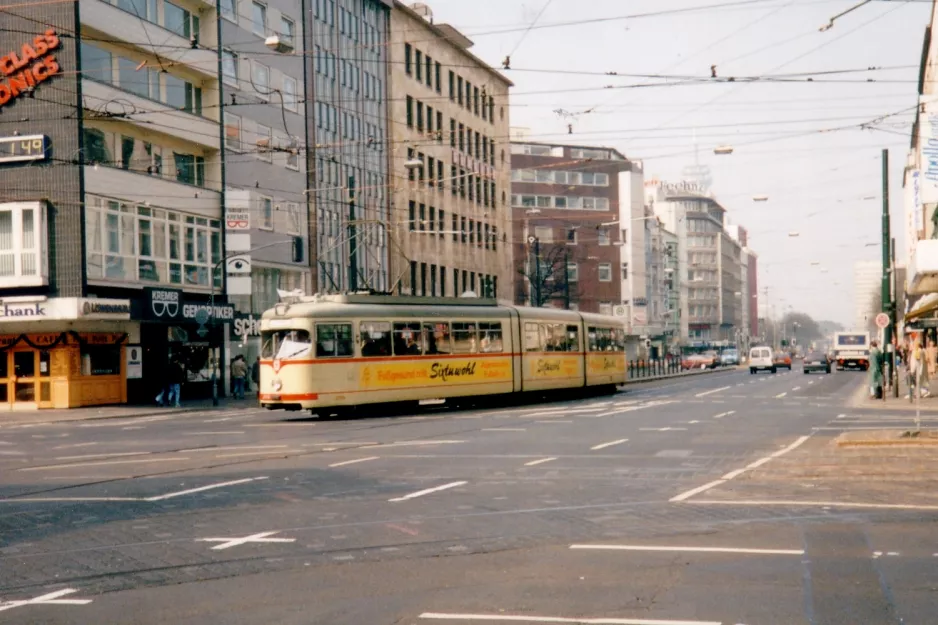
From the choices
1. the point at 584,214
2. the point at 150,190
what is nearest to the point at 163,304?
the point at 150,190

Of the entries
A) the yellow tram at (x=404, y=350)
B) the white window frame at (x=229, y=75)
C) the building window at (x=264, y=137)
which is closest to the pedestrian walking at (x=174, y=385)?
the yellow tram at (x=404, y=350)

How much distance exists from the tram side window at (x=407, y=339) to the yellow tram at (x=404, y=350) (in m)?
0.03

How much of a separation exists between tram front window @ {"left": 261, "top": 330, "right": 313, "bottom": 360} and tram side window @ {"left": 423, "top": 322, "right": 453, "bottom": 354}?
14.1 feet

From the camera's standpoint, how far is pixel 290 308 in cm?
2952

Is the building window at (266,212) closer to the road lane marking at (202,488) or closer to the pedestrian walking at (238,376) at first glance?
the pedestrian walking at (238,376)

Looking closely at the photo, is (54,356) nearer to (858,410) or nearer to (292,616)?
(858,410)

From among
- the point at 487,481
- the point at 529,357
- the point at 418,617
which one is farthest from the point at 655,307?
the point at 418,617

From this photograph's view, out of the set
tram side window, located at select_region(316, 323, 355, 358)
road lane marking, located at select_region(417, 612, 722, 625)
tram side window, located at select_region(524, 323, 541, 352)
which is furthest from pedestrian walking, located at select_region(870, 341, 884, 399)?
road lane marking, located at select_region(417, 612, 722, 625)

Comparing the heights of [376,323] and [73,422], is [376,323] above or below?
above

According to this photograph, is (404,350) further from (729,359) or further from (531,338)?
(729,359)

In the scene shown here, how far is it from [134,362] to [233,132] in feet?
37.9

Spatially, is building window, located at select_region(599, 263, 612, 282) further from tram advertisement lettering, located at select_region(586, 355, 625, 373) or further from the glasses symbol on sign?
the glasses symbol on sign

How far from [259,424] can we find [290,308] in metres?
3.16

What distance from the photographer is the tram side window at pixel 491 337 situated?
1353 inches
